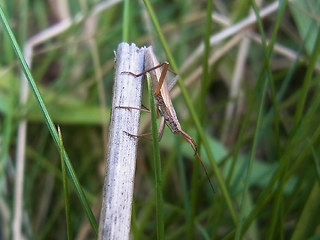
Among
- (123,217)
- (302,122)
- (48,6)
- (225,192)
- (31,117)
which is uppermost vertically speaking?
(48,6)

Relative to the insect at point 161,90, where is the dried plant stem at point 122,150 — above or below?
below

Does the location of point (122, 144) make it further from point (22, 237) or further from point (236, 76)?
point (236, 76)

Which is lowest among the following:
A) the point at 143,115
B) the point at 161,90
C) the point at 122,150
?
the point at 122,150

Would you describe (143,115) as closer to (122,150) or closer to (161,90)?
(161,90)

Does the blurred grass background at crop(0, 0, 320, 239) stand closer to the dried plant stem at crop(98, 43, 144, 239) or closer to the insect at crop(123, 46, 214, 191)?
the insect at crop(123, 46, 214, 191)

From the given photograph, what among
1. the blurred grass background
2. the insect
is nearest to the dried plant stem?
the insect

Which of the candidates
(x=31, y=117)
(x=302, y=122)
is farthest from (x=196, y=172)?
(x=31, y=117)

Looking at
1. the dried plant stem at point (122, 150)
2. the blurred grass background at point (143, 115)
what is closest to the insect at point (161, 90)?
the dried plant stem at point (122, 150)

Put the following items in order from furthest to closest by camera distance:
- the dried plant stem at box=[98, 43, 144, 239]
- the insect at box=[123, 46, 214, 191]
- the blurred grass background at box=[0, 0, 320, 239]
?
the blurred grass background at box=[0, 0, 320, 239] < the insect at box=[123, 46, 214, 191] < the dried plant stem at box=[98, 43, 144, 239]

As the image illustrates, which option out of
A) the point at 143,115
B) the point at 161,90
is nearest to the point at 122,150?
the point at 161,90

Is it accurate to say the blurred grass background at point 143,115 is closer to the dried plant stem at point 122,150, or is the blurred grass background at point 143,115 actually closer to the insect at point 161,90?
the insect at point 161,90

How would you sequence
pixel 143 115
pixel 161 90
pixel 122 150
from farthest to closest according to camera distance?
pixel 143 115 → pixel 161 90 → pixel 122 150
